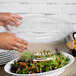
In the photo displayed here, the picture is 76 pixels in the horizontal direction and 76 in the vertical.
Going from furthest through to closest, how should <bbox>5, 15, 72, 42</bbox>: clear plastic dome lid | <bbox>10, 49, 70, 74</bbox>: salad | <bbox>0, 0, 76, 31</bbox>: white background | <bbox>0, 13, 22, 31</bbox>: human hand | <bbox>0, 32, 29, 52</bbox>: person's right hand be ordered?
1. <bbox>0, 0, 76, 31</bbox>: white background
2. <bbox>0, 13, 22, 31</bbox>: human hand
3. <bbox>5, 15, 72, 42</bbox>: clear plastic dome lid
4. <bbox>10, 49, 70, 74</bbox>: salad
5. <bbox>0, 32, 29, 52</bbox>: person's right hand

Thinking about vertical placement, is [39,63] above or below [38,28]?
below

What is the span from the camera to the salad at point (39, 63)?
1198mm

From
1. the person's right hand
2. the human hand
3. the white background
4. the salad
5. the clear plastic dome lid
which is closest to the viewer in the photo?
the person's right hand

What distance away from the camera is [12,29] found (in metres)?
1.42

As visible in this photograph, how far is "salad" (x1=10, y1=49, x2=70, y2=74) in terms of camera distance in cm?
120

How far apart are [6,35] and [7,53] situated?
481mm

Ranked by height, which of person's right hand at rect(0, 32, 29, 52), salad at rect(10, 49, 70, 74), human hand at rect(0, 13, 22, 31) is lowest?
salad at rect(10, 49, 70, 74)

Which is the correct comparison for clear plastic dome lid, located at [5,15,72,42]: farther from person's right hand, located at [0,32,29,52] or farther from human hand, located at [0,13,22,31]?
person's right hand, located at [0,32,29,52]

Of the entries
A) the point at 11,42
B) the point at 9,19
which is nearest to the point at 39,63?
the point at 11,42

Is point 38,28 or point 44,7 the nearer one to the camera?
point 38,28

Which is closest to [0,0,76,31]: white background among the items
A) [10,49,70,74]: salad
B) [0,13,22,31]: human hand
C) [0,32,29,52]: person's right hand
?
[0,13,22,31]: human hand

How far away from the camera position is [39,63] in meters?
1.23

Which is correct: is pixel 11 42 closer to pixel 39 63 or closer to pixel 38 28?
pixel 39 63

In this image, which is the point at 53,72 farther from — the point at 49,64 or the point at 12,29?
the point at 12,29
